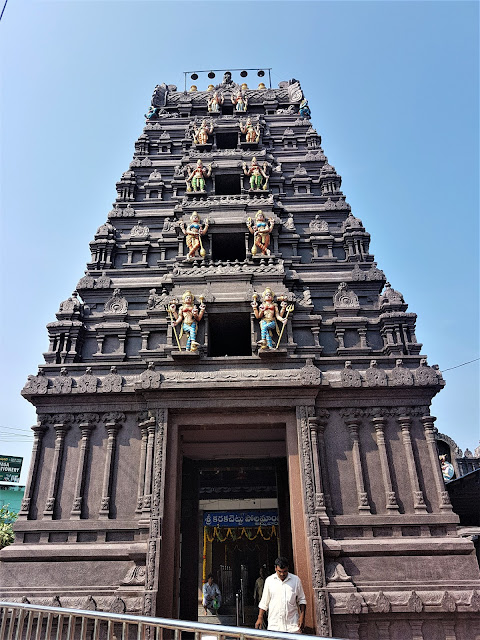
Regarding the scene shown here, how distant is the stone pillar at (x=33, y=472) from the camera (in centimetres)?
1182

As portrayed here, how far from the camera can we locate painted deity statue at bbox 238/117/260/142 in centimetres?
2208

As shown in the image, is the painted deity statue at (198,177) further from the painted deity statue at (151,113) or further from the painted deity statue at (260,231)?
the painted deity statue at (151,113)

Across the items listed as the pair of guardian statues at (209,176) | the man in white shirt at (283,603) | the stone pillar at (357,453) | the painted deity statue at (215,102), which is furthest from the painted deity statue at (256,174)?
the man in white shirt at (283,603)

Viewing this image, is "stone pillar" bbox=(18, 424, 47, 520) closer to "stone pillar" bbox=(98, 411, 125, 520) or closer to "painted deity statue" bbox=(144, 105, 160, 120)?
"stone pillar" bbox=(98, 411, 125, 520)

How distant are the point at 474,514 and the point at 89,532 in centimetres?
1441

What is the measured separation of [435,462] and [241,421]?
5163 mm

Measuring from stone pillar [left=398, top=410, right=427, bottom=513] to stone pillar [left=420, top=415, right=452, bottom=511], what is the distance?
440 mm

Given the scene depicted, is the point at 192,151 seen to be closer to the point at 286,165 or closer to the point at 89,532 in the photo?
the point at 286,165

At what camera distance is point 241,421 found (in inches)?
490

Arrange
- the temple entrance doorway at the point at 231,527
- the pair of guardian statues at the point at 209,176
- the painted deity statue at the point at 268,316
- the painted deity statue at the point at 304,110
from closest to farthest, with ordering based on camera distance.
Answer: the painted deity statue at the point at 268,316
the temple entrance doorway at the point at 231,527
the pair of guardian statues at the point at 209,176
the painted deity statue at the point at 304,110

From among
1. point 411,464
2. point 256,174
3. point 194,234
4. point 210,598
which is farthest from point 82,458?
point 256,174

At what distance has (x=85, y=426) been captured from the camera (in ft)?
41.5

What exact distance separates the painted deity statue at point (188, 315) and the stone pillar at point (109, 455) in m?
2.77

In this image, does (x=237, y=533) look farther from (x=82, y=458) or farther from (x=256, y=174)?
(x=256, y=174)
